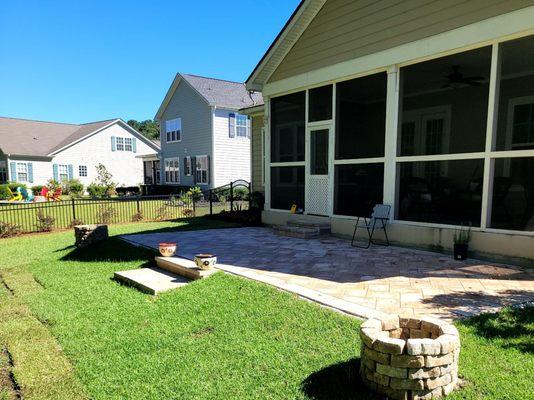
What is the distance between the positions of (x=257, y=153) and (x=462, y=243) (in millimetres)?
8114

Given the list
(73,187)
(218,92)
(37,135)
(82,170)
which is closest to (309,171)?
(218,92)

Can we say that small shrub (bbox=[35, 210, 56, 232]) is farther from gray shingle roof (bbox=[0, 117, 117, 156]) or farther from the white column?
gray shingle roof (bbox=[0, 117, 117, 156])

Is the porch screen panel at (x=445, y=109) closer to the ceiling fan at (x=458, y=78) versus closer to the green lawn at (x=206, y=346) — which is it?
the ceiling fan at (x=458, y=78)

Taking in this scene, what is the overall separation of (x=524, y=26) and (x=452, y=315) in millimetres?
4333

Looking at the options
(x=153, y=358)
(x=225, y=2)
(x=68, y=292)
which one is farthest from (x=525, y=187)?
(x=225, y=2)

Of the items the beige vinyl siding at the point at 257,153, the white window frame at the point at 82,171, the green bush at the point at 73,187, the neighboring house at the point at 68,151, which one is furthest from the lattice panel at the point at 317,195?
the white window frame at the point at 82,171

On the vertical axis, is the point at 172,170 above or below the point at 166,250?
above

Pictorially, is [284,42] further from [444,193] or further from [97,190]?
[97,190]

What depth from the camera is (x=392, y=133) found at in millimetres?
6594

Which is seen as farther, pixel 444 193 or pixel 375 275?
pixel 444 193

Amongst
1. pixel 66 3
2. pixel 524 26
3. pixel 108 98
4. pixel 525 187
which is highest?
pixel 108 98

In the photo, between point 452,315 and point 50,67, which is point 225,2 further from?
point 50,67

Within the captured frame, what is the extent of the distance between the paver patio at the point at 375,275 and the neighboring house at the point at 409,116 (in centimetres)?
79

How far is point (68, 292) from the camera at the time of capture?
486 cm
